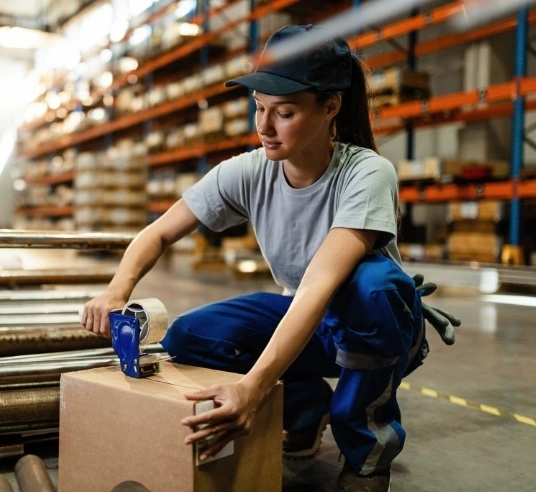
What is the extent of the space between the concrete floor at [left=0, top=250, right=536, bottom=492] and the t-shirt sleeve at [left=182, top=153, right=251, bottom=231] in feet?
2.51

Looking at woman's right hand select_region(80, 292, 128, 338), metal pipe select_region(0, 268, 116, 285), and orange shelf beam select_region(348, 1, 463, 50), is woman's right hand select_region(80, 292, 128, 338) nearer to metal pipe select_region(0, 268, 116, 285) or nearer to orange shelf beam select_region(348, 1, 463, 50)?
metal pipe select_region(0, 268, 116, 285)

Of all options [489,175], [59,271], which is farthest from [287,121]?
[489,175]

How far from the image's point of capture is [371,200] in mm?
1580

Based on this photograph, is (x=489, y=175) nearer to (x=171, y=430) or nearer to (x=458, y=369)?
(x=458, y=369)

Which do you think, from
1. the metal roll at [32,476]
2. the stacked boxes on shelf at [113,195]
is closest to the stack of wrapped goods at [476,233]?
the metal roll at [32,476]

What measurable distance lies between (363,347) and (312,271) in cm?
25

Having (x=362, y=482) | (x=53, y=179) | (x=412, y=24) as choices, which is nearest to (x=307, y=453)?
(x=362, y=482)

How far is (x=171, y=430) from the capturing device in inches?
50.7

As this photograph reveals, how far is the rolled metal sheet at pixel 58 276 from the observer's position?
11.1 feet

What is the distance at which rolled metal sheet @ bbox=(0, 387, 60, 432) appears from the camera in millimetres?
1834

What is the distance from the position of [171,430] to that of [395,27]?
300 inches

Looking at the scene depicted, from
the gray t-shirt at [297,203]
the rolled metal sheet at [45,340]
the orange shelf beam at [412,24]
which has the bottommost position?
the rolled metal sheet at [45,340]

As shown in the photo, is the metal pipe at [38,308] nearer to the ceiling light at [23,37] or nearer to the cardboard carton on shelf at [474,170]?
the cardboard carton on shelf at [474,170]

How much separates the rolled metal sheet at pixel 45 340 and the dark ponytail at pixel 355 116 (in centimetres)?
106
